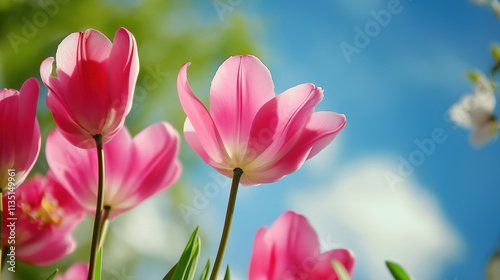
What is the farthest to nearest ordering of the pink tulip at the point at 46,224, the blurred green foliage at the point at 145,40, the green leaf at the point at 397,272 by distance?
the blurred green foliage at the point at 145,40 < the pink tulip at the point at 46,224 < the green leaf at the point at 397,272

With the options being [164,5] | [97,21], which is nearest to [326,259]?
[97,21]

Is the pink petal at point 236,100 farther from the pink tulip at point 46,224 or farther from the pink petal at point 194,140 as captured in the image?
the pink tulip at point 46,224

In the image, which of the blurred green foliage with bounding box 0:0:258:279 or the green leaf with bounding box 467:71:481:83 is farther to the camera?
the blurred green foliage with bounding box 0:0:258:279

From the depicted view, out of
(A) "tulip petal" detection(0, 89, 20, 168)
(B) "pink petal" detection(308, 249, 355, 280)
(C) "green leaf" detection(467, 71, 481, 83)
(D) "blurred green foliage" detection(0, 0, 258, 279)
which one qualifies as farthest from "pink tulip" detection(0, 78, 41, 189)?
(D) "blurred green foliage" detection(0, 0, 258, 279)

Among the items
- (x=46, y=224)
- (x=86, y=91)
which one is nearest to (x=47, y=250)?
(x=46, y=224)

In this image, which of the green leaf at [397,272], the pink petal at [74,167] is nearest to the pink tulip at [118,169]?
the pink petal at [74,167]

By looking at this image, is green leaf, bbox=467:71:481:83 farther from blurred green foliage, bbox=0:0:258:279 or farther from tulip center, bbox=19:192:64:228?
blurred green foliage, bbox=0:0:258:279
